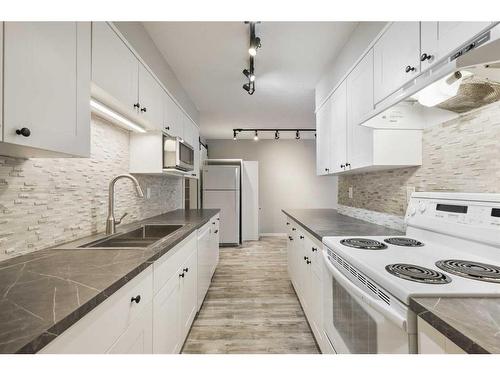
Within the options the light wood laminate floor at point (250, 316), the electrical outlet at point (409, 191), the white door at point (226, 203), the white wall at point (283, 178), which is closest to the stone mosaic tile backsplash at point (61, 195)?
the light wood laminate floor at point (250, 316)

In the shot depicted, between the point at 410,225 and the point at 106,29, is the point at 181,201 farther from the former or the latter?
the point at 410,225

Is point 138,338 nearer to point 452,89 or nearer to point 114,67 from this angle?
point 114,67

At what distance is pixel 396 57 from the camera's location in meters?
1.44

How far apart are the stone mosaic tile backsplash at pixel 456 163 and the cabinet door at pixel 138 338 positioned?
1754mm

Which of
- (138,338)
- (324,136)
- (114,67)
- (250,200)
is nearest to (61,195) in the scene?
(114,67)

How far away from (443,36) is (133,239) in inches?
88.8

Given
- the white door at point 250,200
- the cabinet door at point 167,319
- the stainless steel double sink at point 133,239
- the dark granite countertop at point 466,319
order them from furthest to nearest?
the white door at point 250,200, the stainless steel double sink at point 133,239, the cabinet door at point 167,319, the dark granite countertop at point 466,319

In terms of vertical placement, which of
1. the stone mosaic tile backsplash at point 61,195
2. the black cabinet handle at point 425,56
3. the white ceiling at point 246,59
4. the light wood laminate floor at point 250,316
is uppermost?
the white ceiling at point 246,59

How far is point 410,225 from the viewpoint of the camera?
159 centimetres

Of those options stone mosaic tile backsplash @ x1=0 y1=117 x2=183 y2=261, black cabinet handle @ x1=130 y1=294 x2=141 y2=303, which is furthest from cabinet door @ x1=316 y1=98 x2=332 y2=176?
black cabinet handle @ x1=130 y1=294 x2=141 y2=303

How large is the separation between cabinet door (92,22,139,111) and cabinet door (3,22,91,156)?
76 millimetres

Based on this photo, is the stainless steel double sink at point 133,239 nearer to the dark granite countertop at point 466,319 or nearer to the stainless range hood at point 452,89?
the dark granite countertop at point 466,319

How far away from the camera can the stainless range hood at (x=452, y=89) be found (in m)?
0.79

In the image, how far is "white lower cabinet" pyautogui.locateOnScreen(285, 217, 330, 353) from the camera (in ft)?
5.55
